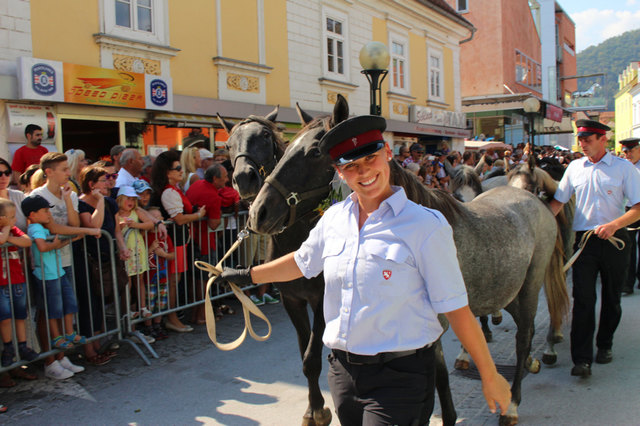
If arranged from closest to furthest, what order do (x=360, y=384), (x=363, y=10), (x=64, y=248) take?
(x=360, y=384) → (x=64, y=248) → (x=363, y=10)

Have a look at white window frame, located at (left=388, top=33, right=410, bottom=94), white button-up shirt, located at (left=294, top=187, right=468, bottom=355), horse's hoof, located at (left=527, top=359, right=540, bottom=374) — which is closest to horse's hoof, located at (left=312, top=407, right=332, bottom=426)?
white button-up shirt, located at (left=294, top=187, right=468, bottom=355)

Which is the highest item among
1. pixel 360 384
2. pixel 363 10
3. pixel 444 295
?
pixel 363 10

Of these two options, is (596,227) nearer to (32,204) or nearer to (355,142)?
(355,142)

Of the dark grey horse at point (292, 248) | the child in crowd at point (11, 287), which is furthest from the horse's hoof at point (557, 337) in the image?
the child in crowd at point (11, 287)

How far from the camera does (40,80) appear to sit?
8281 mm

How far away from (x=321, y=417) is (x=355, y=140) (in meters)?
2.46

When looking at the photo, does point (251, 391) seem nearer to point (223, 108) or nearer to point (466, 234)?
point (466, 234)

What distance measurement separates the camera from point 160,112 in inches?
409

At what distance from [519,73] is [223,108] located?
2998 cm

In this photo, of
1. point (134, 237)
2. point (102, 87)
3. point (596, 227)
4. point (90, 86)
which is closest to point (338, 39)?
point (102, 87)

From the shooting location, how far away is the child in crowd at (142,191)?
5.73 metres

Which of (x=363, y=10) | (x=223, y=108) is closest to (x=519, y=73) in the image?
(x=363, y=10)

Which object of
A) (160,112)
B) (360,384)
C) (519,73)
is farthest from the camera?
(519,73)

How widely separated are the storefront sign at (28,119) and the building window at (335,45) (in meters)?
8.69
